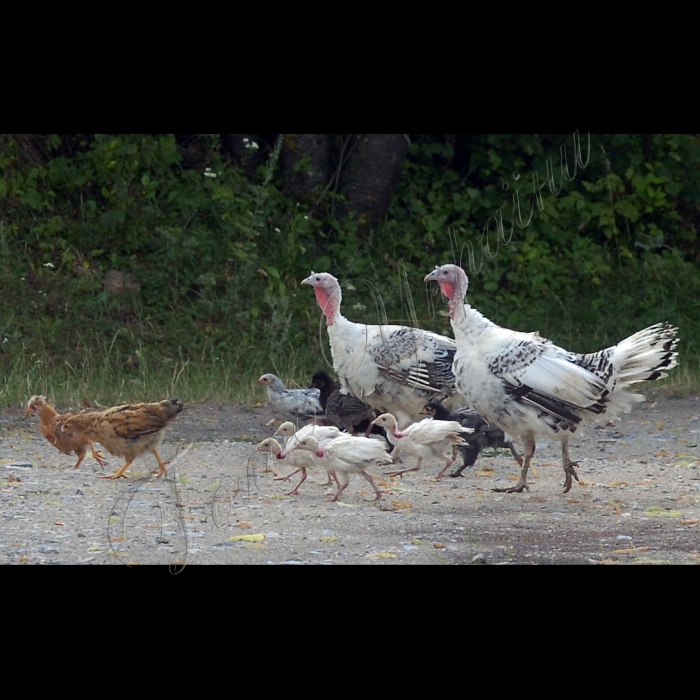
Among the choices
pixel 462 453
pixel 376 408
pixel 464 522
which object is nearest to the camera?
pixel 464 522

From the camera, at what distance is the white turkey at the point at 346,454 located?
6953mm

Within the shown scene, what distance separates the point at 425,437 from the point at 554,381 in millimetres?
863

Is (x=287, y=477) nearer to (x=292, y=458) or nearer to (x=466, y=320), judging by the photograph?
(x=292, y=458)

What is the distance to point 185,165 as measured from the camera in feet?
46.4

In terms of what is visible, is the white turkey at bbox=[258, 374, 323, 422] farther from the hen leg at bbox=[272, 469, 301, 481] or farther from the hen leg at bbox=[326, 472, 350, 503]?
the hen leg at bbox=[326, 472, 350, 503]

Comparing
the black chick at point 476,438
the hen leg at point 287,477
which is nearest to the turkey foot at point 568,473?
the black chick at point 476,438

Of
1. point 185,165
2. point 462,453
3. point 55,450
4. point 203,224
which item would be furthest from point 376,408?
point 185,165

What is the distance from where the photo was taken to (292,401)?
370 inches

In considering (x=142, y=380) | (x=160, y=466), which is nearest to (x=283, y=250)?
(x=142, y=380)

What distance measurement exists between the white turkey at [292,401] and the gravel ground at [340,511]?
1.19 feet

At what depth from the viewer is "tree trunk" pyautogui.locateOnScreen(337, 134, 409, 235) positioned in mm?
14234

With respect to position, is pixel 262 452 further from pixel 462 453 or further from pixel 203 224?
pixel 203 224

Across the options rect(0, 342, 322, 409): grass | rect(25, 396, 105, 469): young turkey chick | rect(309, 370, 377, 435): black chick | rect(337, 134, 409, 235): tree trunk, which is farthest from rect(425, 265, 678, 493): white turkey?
rect(337, 134, 409, 235): tree trunk

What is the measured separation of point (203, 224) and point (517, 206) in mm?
3821
